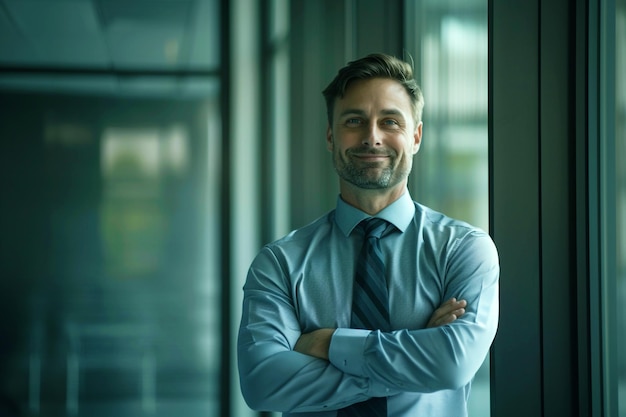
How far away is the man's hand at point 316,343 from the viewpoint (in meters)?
1.64

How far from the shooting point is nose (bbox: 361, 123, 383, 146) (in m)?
1.77

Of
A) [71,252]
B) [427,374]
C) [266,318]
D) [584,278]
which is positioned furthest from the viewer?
[71,252]

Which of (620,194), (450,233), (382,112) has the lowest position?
(450,233)

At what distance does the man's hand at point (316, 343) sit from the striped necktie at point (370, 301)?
0.32 feet

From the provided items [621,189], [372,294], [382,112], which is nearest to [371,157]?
[382,112]

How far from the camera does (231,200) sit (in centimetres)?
308

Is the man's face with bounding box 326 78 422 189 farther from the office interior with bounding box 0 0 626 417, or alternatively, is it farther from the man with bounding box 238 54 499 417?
the office interior with bounding box 0 0 626 417

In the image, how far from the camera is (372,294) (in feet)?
5.70

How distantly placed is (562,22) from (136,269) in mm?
1989

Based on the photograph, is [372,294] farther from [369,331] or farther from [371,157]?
[371,157]

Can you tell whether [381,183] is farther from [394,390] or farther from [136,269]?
[136,269]

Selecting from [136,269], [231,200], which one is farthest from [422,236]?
[136,269]

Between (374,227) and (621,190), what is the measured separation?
683 mm

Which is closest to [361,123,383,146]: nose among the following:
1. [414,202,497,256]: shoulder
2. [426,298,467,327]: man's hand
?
[414,202,497,256]: shoulder
